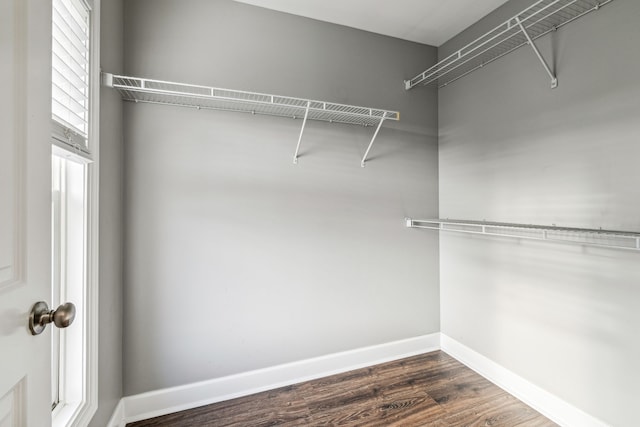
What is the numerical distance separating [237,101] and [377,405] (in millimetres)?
1938

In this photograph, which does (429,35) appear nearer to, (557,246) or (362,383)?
(557,246)

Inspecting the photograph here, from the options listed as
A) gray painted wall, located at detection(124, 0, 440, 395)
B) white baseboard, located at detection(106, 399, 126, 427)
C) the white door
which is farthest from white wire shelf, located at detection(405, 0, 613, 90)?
white baseboard, located at detection(106, 399, 126, 427)

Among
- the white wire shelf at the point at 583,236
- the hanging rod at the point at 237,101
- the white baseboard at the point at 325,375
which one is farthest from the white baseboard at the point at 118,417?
the white wire shelf at the point at 583,236

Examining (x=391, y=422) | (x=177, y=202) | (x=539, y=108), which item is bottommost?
(x=391, y=422)

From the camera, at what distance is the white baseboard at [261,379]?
1562mm

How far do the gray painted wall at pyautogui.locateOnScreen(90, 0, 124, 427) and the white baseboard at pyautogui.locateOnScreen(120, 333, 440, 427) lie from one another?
16cm

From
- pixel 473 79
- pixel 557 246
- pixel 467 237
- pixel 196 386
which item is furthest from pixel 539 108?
pixel 196 386

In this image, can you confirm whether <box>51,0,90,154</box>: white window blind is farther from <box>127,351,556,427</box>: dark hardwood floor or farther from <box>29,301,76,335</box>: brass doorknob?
<box>127,351,556,427</box>: dark hardwood floor

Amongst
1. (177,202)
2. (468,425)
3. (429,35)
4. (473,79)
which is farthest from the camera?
(429,35)

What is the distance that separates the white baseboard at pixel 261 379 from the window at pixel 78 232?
482mm

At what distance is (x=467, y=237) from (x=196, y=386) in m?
2.05

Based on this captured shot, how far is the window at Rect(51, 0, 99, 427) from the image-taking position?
102cm

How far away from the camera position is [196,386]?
1.64 metres

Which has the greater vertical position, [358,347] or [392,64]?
[392,64]
